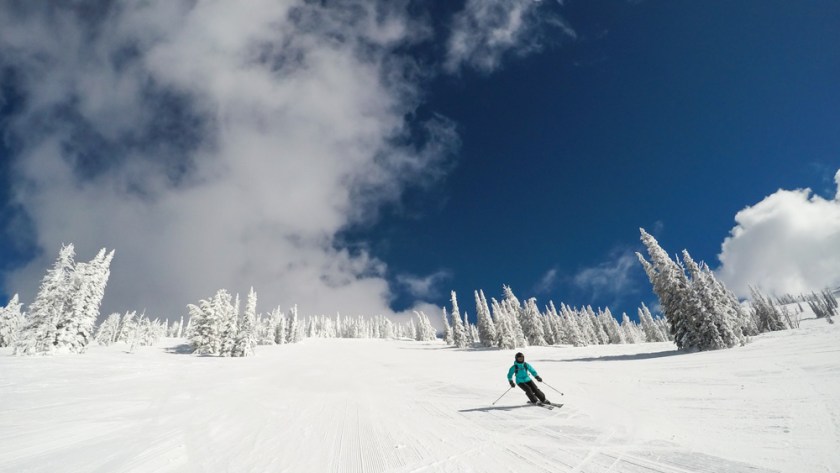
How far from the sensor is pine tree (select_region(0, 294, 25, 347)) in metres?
54.7

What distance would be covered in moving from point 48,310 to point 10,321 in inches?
1397

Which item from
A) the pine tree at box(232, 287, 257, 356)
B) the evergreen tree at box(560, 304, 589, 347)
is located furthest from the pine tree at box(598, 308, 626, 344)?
the pine tree at box(232, 287, 257, 356)

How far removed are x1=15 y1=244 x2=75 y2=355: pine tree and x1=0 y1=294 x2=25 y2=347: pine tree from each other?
91.8 feet

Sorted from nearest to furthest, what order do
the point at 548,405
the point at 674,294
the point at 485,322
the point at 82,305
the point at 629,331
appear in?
1. the point at 548,405
2. the point at 674,294
3. the point at 82,305
4. the point at 485,322
5. the point at 629,331

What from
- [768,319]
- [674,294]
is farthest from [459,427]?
[768,319]

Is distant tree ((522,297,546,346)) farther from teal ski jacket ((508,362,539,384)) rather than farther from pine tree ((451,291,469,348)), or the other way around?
teal ski jacket ((508,362,539,384))

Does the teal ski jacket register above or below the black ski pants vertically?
above

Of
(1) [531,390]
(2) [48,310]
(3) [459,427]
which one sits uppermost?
(2) [48,310]

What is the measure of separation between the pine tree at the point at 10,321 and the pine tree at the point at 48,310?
1101 inches

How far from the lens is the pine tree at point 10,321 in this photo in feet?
179

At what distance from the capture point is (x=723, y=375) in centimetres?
1272

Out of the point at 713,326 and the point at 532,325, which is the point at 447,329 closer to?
the point at 532,325

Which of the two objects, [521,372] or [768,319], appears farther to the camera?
[768,319]

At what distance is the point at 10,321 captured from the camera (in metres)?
55.7
